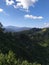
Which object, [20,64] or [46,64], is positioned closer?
[20,64]

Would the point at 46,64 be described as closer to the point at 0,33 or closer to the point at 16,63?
the point at 0,33

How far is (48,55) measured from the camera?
11631cm

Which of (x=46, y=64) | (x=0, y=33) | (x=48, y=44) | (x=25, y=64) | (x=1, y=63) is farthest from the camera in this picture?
(x=48, y=44)

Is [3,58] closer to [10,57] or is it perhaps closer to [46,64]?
[10,57]

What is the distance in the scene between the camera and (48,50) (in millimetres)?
129375

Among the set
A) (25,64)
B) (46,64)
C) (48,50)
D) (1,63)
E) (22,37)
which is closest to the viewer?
(1,63)

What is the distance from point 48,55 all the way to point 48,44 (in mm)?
33360

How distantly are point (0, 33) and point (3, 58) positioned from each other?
2868 inches

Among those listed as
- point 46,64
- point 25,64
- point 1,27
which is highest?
point 1,27

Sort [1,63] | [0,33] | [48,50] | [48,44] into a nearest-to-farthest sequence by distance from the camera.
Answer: [1,63] < [0,33] < [48,50] < [48,44]

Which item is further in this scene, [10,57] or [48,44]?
[48,44]

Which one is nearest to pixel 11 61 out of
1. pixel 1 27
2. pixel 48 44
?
pixel 1 27

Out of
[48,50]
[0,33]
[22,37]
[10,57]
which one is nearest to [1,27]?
[0,33]

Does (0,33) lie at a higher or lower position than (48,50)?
higher
